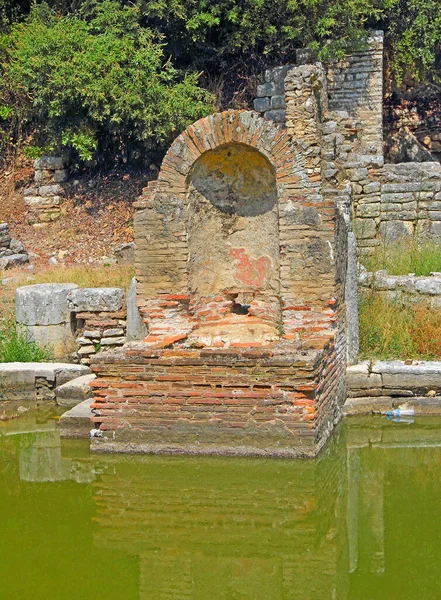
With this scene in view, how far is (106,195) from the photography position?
1769cm

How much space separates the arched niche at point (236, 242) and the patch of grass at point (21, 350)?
2.55 meters

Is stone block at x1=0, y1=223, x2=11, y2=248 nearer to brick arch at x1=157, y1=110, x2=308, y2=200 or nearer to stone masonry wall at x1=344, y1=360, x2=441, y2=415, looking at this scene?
brick arch at x1=157, y1=110, x2=308, y2=200

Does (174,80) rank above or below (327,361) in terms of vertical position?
above

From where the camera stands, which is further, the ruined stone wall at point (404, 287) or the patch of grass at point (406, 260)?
the patch of grass at point (406, 260)

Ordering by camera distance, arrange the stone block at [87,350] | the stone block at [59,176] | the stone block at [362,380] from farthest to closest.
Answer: the stone block at [59,176]
the stone block at [87,350]
the stone block at [362,380]

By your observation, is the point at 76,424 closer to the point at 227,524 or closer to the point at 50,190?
the point at 227,524

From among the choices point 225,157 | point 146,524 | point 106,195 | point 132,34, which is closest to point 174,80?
point 132,34

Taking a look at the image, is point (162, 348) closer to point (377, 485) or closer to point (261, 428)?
point (261, 428)

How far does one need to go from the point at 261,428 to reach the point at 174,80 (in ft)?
37.4

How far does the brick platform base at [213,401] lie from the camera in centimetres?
787

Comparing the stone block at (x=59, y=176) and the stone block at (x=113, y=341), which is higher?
the stone block at (x=59, y=176)

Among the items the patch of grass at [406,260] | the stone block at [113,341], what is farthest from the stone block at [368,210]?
the stone block at [113,341]

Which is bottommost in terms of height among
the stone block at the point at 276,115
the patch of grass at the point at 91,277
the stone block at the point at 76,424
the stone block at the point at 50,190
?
the stone block at the point at 76,424

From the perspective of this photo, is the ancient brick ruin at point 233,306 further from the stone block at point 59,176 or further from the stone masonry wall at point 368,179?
the stone block at point 59,176
